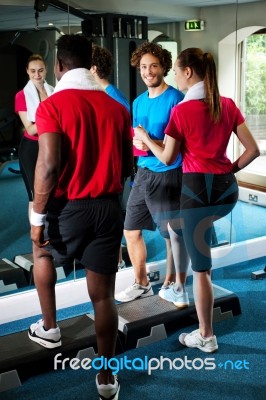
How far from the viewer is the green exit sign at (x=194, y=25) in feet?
12.2

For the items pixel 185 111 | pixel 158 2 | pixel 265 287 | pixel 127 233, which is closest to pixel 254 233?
pixel 265 287

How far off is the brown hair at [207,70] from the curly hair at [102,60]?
66cm

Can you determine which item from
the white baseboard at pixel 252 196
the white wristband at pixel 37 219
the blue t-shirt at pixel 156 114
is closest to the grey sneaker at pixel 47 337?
the white wristband at pixel 37 219

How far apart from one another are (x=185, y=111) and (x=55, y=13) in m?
1.17

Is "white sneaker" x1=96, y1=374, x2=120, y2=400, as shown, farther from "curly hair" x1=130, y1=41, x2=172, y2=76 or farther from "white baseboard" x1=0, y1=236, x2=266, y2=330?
"curly hair" x1=130, y1=41, x2=172, y2=76

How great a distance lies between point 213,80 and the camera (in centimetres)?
263

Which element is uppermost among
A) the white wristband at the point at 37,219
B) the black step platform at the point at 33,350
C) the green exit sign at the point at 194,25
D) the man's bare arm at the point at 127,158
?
the green exit sign at the point at 194,25

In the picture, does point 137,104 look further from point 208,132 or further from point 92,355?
point 92,355

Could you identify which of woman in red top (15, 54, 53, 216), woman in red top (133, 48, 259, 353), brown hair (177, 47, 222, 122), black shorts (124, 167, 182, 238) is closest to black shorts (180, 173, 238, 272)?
woman in red top (133, 48, 259, 353)

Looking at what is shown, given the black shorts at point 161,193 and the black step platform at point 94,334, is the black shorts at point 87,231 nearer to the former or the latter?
the black step platform at point 94,334

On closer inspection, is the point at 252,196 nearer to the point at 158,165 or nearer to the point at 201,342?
the point at 158,165

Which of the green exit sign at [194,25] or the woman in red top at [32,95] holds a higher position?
→ the green exit sign at [194,25]

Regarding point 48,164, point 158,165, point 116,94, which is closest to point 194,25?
point 116,94

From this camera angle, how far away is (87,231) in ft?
7.39
